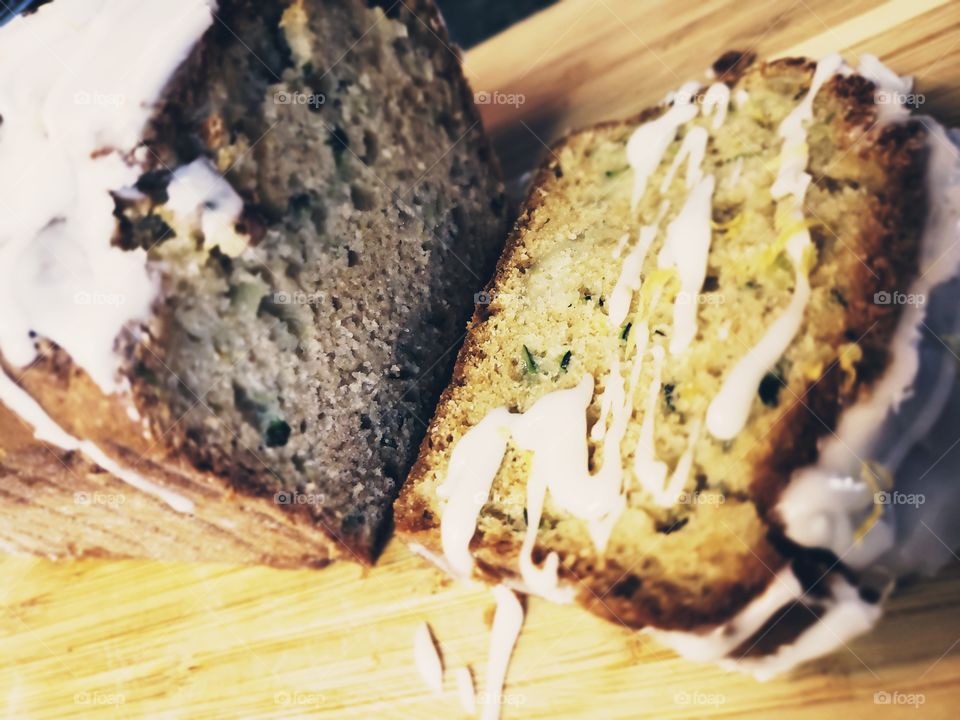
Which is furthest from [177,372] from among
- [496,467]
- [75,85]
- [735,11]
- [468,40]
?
[468,40]

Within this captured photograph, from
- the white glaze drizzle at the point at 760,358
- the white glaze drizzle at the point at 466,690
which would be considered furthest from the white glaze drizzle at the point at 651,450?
the white glaze drizzle at the point at 466,690

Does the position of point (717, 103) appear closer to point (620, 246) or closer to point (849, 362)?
point (620, 246)

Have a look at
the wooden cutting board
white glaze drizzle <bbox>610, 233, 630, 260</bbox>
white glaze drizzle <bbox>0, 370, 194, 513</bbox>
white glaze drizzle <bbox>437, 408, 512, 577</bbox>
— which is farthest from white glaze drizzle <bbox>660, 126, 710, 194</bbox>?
white glaze drizzle <bbox>0, 370, 194, 513</bbox>

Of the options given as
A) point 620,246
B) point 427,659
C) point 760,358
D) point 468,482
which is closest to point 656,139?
point 620,246

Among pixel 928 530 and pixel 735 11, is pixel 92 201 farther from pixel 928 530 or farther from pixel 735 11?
pixel 735 11

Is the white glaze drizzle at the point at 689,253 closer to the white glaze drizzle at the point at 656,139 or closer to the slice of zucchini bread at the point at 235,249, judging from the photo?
the white glaze drizzle at the point at 656,139
